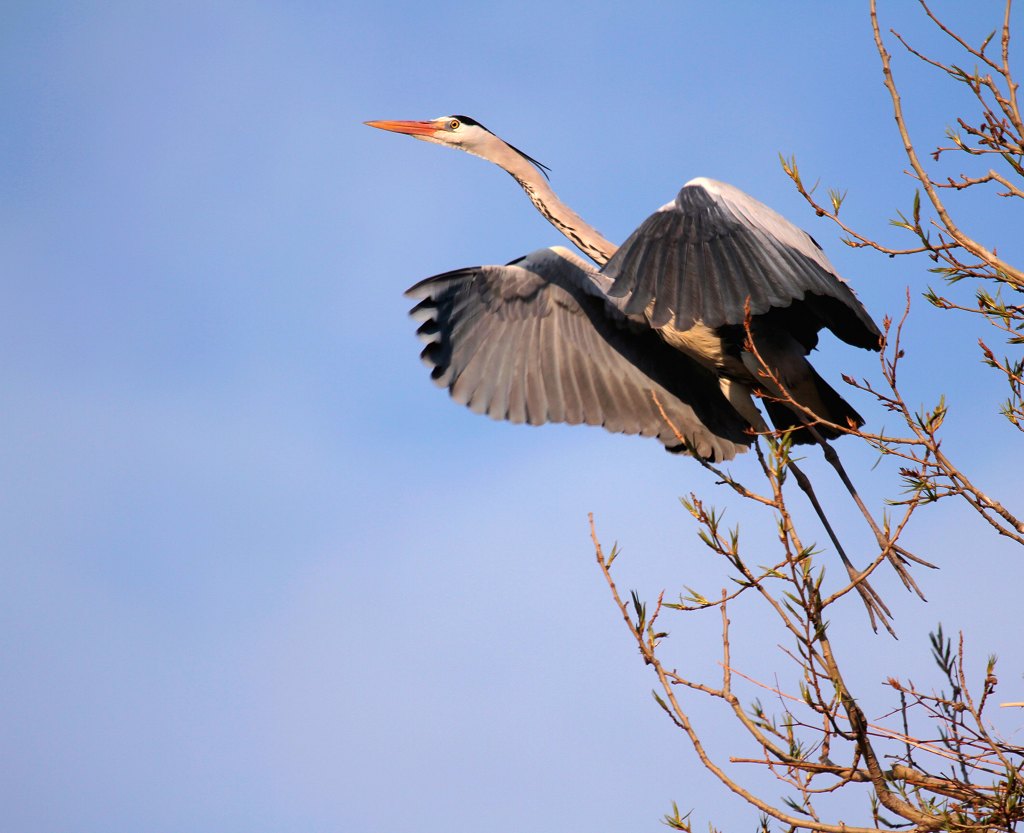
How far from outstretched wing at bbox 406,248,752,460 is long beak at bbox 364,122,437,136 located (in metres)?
1.13

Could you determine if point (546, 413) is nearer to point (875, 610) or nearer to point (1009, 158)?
point (875, 610)

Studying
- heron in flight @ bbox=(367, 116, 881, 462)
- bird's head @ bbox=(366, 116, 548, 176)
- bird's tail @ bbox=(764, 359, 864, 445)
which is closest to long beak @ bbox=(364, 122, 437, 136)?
bird's head @ bbox=(366, 116, 548, 176)

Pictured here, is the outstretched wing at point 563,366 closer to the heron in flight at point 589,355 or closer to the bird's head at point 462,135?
the heron in flight at point 589,355

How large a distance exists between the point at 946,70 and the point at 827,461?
2.06 metres

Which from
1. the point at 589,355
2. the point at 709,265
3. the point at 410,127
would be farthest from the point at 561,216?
the point at 709,265

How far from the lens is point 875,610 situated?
4020 mm

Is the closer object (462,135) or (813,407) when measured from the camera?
(813,407)

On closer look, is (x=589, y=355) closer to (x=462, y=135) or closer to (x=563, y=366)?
(x=563, y=366)

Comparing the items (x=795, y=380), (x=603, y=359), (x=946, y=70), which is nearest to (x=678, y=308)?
(x=946, y=70)

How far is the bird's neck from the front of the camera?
4883 mm

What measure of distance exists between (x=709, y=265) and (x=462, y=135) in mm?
2484

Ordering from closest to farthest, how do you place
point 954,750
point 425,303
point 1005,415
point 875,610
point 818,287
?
point 954,750
point 1005,415
point 818,287
point 875,610
point 425,303

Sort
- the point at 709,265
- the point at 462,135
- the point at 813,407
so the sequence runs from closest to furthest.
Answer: the point at 709,265 < the point at 813,407 < the point at 462,135

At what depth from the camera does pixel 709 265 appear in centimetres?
345
